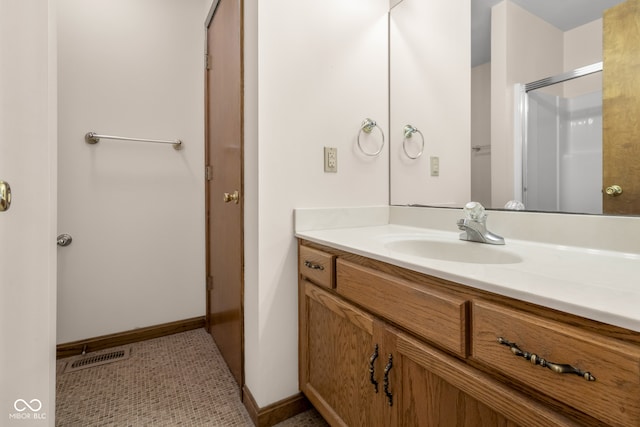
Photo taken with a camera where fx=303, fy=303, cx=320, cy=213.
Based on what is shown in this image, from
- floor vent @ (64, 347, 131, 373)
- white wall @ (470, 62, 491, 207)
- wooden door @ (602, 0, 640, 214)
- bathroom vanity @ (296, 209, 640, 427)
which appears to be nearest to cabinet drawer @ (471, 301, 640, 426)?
bathroom vanity @ (296, 209, 640, 427)

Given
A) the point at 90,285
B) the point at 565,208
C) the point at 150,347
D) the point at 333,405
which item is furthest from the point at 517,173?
the point at 90,285

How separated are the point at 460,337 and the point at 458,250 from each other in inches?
20.9

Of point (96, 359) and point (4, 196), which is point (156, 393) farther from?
point (4, 196)

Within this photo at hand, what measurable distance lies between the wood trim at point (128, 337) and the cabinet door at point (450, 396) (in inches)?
67.5

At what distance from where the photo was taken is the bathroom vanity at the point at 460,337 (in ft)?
1.43

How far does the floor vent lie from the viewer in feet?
5.38

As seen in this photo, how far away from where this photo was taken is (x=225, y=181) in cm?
164

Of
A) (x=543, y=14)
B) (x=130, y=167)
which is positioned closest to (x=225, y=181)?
(x=130, y=167)

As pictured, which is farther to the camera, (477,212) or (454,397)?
(477,212)

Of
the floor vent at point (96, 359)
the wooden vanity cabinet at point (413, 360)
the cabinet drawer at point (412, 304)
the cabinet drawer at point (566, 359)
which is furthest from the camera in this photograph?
the floor vent at point (96, 359)

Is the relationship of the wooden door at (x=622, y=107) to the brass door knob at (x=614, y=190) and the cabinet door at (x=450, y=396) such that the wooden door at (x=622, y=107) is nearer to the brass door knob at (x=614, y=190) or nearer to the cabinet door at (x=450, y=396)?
the brass door knob at (x=614, y=190)

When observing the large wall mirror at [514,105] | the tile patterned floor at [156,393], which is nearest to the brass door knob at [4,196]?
the tile patterned floor at [156,393]

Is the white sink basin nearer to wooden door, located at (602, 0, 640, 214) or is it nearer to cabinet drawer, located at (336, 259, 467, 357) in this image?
cabinet drawer, located at (336, 259, 467, 357)

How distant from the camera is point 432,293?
68 cm
